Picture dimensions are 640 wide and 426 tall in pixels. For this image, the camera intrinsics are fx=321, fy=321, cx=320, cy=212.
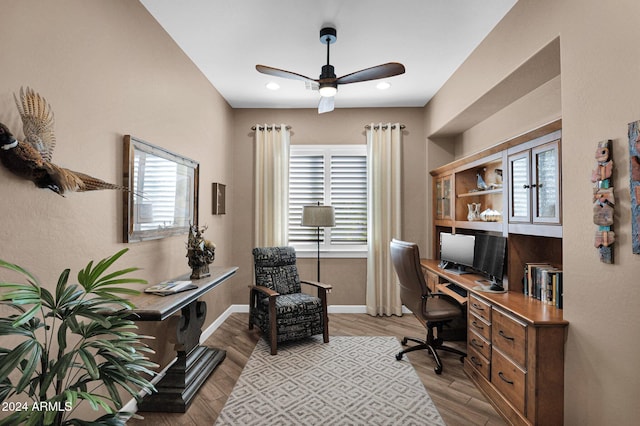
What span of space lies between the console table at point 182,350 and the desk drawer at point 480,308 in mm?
2161

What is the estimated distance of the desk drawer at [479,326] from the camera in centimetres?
246

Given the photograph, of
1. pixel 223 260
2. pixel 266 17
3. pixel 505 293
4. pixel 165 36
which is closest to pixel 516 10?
pixel 266 17

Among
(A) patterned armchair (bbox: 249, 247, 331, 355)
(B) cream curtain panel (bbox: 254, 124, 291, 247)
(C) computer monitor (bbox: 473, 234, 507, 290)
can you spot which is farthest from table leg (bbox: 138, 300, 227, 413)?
(C) computer monitor (bbox: 473, 234, 507, 290)

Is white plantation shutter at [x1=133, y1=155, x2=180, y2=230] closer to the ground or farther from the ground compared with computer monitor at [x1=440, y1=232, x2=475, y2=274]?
farther from the ground

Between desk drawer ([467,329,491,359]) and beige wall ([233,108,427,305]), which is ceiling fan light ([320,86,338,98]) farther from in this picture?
desk drawer ([467,329,491,359])

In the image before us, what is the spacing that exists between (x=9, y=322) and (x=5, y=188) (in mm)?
677

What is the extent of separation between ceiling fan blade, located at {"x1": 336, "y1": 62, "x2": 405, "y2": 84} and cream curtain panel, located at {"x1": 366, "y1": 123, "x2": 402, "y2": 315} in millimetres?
1824

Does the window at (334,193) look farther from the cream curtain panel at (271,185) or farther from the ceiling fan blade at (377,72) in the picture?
the ceiling fan blade at (377,72)

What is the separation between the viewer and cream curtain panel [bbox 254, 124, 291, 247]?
14.5 feet

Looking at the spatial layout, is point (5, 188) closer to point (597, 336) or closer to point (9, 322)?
point (9, 322)

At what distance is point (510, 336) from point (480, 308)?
416 millimetres

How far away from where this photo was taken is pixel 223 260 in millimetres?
4180

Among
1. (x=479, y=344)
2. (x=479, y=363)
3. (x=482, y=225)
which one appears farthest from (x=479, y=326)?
(x=482, y=225)

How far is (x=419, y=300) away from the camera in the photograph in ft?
9.32
